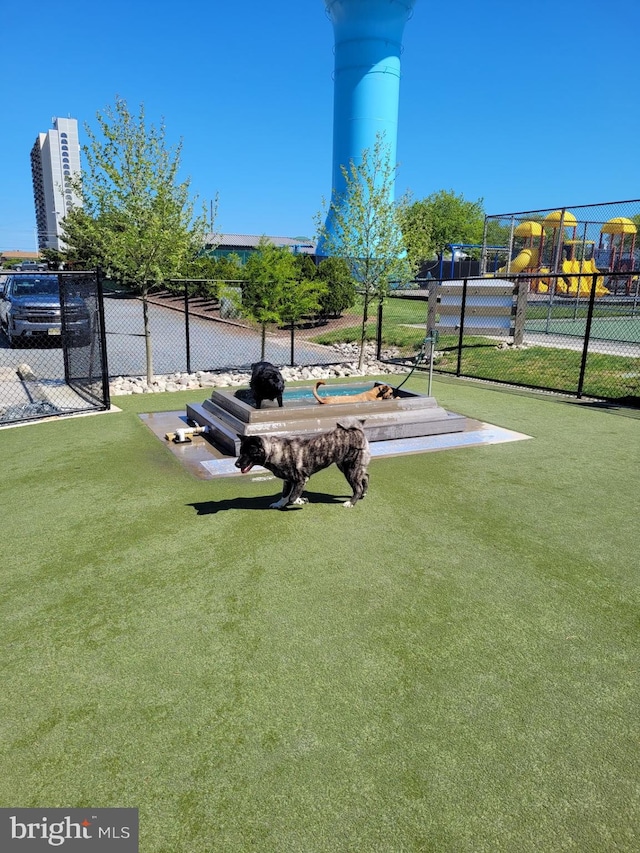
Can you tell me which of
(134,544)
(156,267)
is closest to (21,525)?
(134,544)

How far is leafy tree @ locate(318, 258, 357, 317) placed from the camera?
76.1ft

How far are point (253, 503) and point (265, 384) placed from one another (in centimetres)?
239

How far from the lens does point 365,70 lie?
113 ft

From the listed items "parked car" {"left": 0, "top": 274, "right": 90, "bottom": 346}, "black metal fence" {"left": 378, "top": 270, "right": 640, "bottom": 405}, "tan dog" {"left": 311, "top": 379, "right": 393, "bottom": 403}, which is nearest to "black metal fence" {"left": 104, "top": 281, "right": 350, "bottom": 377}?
"parked car" {"left": 0, "top": 274, "right": 90, "bottom": 346}

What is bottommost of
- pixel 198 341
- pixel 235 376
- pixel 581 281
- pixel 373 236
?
pixel 235 376

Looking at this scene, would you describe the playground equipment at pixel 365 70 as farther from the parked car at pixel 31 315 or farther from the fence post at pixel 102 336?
the fence post at pixel 102 336

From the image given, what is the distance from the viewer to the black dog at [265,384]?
Result: 7.72 metres

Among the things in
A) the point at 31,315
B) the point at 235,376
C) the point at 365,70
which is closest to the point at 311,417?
the point at 235,376

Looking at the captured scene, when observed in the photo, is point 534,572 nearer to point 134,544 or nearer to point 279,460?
point 279,460

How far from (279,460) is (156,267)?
7466mm

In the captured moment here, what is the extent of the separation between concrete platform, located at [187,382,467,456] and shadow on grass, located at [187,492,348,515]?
1.48 metres

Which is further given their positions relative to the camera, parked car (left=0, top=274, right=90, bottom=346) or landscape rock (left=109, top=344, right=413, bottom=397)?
parked car (left=0, top=274, right=90, bottom=346)

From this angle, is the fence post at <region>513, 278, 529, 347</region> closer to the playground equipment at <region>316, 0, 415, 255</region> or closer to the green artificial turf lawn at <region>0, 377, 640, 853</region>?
the green artificial turf lawn at <region>0, 377, 640, 853</region>

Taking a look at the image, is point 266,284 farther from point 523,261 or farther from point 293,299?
point 523,261
